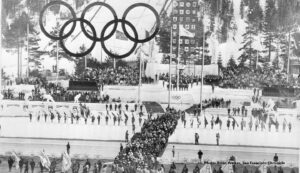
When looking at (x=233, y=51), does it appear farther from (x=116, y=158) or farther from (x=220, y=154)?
(x=116, y=158)

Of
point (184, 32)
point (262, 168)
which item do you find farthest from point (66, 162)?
point (262, 168)

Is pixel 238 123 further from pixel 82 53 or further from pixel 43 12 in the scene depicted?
pixel 43 12

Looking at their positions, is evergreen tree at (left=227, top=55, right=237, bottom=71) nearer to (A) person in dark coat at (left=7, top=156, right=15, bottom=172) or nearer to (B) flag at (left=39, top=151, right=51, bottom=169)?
(B) flag at (left=39, top=151, right=51, bottom=169)

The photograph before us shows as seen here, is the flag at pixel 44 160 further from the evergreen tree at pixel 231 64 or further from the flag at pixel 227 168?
the evergreen tree at pixel 231 64

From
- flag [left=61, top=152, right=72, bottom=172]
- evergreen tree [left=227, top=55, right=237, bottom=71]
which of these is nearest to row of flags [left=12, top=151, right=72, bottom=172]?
flag [left=61, top=152, right=72, bottom=172]

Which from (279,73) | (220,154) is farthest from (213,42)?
(220,154)
